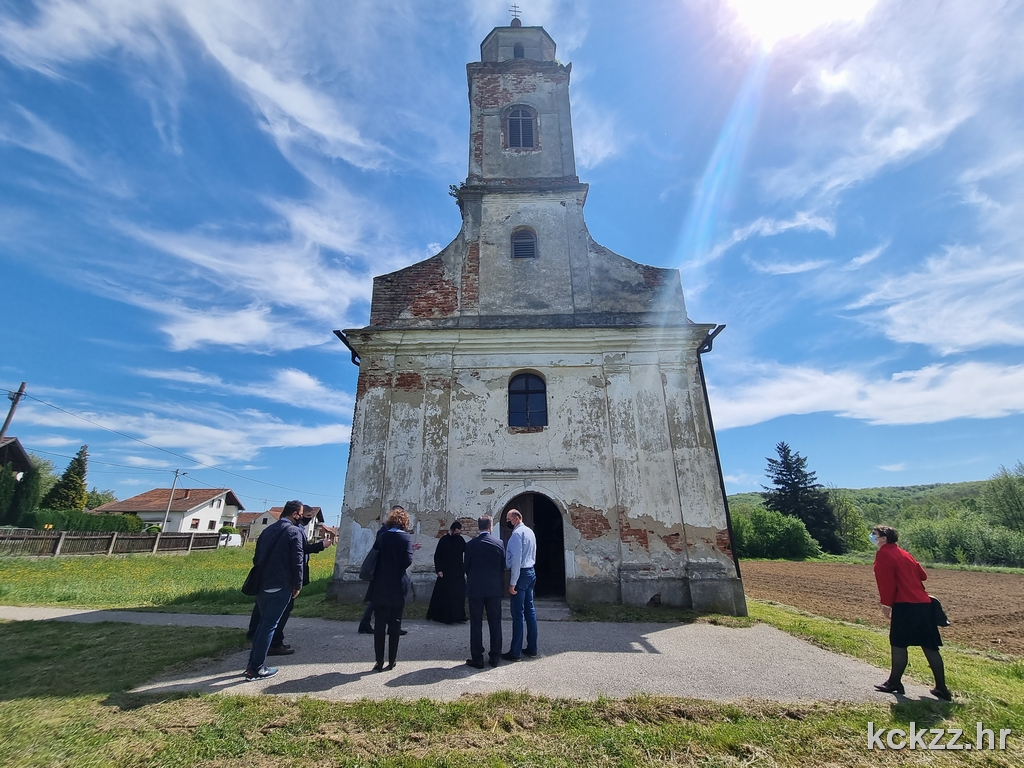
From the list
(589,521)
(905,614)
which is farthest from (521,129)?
(905,614)

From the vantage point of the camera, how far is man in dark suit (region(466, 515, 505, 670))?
17.3 feet

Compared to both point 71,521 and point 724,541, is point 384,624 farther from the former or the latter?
point 71,521

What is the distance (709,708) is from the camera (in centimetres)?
415

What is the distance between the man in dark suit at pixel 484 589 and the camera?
5266mm

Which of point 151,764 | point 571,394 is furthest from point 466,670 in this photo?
point 571,394

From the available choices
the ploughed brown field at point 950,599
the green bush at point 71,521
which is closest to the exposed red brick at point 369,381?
the ploughed brown field at point 950,599

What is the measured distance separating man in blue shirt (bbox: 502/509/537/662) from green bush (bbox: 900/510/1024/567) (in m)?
41.0

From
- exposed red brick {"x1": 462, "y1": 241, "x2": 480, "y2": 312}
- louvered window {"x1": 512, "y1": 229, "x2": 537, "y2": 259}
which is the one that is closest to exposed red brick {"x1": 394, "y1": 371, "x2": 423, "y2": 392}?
exposed red brick {"x1": 462, "y1": 241, "x2": 480, "y2": 312}

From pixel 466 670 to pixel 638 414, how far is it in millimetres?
6789

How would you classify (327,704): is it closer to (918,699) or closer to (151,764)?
(151,764)

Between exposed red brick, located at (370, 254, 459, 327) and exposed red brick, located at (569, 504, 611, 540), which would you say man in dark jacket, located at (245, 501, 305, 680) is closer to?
exposed red brick, located at (569, 504, 611, 540)

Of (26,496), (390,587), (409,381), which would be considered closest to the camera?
(390,587)

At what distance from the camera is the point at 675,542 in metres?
9.60

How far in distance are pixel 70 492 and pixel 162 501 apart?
10460 mm
